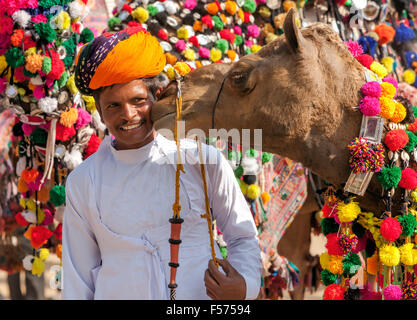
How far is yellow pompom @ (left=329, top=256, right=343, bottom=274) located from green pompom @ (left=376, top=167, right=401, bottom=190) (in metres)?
0.39

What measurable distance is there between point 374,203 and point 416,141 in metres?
0.31

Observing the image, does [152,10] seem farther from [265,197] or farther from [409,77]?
[409,77]

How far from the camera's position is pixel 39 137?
3436 mm

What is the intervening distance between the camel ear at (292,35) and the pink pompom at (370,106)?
0.34m

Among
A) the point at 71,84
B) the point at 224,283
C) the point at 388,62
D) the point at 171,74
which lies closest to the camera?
the point at 224,283

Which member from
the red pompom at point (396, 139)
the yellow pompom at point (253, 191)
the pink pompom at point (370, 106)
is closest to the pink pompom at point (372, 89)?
the pink pompom at point (370, 106)

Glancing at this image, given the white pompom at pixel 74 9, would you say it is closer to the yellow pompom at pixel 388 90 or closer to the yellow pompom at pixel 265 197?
the yellow pompom at pixel 265 197

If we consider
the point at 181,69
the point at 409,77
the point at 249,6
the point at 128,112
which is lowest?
the point at 128,112

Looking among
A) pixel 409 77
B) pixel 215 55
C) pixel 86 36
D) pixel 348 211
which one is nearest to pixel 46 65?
pixel 86 36

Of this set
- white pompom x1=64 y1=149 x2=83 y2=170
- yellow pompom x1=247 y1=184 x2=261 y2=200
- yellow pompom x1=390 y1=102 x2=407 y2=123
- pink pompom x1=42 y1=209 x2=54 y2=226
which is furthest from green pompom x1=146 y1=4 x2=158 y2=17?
yellow pompom x1=390 y1=102 x2=407 y2=123

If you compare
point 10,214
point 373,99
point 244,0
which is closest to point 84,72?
point 373,99

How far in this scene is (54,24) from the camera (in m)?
3.28

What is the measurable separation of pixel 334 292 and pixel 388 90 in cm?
89

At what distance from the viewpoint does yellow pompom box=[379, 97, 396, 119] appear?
2483 millimetres
